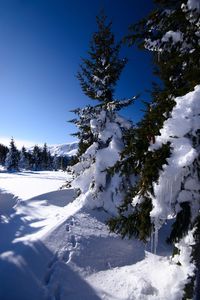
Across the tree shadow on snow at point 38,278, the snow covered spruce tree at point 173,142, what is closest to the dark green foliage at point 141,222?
the snow covered spruce tree at point 173,142

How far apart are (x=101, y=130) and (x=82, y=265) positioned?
260 inches

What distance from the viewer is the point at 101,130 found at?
13008 mm

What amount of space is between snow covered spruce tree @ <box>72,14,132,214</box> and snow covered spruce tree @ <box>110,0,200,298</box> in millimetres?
5442

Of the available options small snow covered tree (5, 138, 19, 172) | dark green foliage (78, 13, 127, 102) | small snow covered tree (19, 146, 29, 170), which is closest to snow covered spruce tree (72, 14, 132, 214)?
dark green foliage (78, 13, 127, 102)

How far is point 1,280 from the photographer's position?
7.94m

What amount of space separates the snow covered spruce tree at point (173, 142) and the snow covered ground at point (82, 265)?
60.1 inches

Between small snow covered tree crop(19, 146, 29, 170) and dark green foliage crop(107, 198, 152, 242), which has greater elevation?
small snow covered tree crop(19, 146, 29, 170)

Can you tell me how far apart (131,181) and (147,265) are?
4.08 meters

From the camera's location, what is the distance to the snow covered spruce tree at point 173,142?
5004 mm

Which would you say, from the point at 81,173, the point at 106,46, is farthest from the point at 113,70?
the point at 81,173

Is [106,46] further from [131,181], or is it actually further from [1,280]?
[1,280]

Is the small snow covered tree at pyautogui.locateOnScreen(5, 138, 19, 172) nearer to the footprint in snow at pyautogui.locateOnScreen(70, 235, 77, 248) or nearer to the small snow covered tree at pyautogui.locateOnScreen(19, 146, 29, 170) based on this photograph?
the small snow covered tree at pyautogui.locateOnScreen(19, 146, 29, 170)

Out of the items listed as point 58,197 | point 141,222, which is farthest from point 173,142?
point 58,197

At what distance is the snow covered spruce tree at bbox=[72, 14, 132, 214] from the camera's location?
39.2 ft
